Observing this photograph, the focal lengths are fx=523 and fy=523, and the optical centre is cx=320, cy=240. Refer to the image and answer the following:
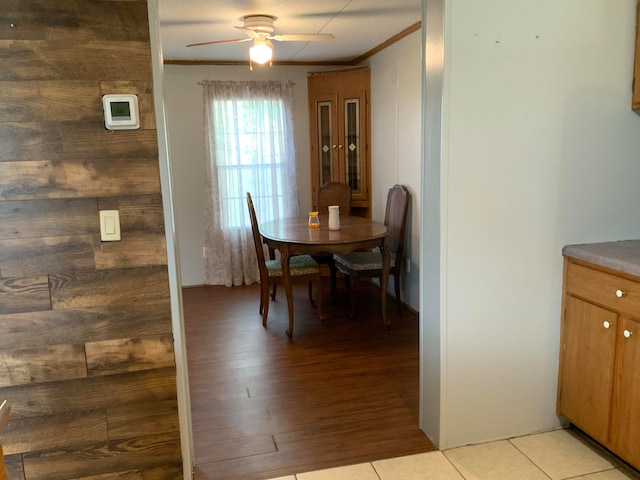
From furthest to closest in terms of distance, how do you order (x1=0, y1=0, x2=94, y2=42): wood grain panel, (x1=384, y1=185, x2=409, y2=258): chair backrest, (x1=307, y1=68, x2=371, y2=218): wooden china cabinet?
(x1=307, y1=68, x2=371, y2=218): wooden china cabinet → (x1=384, y1=185, x2=409, y2=258): chair backrest → (x1=0, y1=0, x2=94, y2=42): wood grain panel

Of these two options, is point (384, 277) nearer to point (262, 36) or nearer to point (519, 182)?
point (519, 182)

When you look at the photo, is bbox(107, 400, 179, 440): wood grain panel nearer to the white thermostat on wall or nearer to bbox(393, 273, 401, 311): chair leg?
the white thermostat on wall

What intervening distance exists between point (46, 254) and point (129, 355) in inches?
18.1

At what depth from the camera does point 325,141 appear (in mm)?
5332

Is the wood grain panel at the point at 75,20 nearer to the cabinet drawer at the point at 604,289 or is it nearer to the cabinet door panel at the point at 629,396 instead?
the cabinet drawer at the point at 604,289

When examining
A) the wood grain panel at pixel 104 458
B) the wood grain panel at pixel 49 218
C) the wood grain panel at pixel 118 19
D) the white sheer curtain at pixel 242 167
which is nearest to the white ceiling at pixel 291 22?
the white sheer curtain at pixel 242 167

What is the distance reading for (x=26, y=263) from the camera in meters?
1.79

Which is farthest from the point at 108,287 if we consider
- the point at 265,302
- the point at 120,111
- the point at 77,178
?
the point at 265,302

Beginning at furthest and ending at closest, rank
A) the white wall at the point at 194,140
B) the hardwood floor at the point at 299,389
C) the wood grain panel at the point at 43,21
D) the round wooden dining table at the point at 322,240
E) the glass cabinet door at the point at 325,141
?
the glass cabinet door at the point at 325,141 → the white wall at the point at 194,140 → the round wooden dining table at the point at 322,240 → the hardwood floor at the point at 299,389 → the wood grain panel at the point at 43,21

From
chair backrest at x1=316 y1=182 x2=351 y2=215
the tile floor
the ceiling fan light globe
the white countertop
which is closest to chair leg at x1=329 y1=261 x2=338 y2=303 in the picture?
chair backrest at x1=316 y1=182 x2=351 y2=215

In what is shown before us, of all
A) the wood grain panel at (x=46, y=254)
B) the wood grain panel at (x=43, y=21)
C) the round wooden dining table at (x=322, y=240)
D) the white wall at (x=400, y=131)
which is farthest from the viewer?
the white wall at (x=400, y=131)

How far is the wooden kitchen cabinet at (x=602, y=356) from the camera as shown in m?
2.01

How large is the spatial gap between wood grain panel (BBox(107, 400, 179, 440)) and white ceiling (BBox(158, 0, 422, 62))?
7.25 feet

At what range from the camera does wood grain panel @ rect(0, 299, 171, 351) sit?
1.81 m
